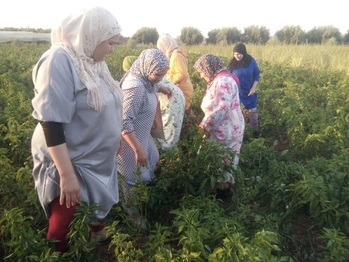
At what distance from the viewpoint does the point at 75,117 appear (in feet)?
6.63

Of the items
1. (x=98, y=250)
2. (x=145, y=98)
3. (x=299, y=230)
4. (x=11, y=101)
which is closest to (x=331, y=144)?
(x=299, y=230)

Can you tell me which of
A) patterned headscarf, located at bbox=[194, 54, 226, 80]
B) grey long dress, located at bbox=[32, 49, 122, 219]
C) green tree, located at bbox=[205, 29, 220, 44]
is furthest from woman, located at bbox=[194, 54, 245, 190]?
green tree, located at bbox=[205, 29, 220, 44]

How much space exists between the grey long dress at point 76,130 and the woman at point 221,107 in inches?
51.0

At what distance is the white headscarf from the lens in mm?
1936

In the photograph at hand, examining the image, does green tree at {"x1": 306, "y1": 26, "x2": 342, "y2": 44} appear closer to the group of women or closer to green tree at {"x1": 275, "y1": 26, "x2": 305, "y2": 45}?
green tree at {"x1": 275, "y1": 26, "x2": 305, "y2": 45}

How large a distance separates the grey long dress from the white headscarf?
42 millimetres

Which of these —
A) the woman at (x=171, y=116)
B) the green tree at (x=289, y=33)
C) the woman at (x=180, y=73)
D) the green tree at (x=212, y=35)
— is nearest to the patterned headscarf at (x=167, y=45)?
the woman at (x=180, y=73)

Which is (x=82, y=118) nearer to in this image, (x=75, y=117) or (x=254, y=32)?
(x=75, y=117)

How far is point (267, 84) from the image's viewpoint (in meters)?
7.75

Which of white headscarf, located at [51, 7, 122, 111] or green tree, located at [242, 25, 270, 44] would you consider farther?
green tree, located at [242, 25, 270, 44]

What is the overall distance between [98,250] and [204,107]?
5.11ft

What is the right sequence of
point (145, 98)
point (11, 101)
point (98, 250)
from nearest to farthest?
1. point (98, 250)
2. point (145, 98)
3. point (11, 101)

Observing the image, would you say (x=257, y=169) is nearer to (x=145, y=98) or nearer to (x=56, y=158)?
(x=145, y=98)

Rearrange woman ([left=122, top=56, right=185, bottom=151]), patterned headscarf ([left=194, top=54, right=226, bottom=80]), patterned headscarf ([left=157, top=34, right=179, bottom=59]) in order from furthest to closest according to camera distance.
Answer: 1. patterned headscarf ([left=157, top=34, right=179, bottom=59])
2. woman ([left=122, top=56, right=185, bottom=151])
3. patterned headscarf ([left=194, top=54, right=226, bottom=80])
